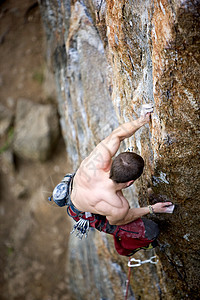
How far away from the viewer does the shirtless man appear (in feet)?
8.32

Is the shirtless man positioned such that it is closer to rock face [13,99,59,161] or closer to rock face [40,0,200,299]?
rock face [40,0,200,299]

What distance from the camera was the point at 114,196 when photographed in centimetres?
254

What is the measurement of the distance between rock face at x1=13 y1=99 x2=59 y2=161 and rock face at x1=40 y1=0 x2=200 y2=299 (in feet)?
10.0

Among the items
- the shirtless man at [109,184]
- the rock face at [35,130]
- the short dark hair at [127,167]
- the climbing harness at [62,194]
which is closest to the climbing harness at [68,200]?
the climbing harness at [62,194]

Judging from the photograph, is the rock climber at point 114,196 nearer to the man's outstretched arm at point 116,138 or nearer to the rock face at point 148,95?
the man's outstretched arm at point 116,138

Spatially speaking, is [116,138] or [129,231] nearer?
[116,138]

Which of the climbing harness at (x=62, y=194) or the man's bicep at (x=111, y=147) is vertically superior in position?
the man's bicep at (x=111, y=147)

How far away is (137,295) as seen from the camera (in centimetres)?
419

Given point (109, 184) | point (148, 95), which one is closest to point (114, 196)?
point (109, 184)

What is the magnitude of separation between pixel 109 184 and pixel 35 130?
5.92m

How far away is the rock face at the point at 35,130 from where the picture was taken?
7945 millimetres

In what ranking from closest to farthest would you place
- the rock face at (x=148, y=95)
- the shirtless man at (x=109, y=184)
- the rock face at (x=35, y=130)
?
the rock face at (x=148, y=95)
the shirtless man at (x=109, y=184)
the rock face at (x=35, y=130)

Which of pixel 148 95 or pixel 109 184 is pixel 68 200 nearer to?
pixel 109 184

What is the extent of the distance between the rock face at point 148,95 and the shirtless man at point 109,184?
0.75 ft
